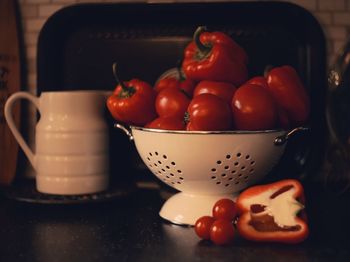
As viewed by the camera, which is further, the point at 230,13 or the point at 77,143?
the point at 230,13

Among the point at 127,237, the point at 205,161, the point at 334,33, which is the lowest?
the point at 127,237

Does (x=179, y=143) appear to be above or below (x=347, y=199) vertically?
above

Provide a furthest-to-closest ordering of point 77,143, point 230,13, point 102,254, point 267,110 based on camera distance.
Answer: point 230,13 → point 77,143 → point 267,110 → point 102,254

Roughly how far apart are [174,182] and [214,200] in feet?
0.24

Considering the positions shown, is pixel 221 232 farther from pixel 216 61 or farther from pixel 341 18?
pixel 341 18

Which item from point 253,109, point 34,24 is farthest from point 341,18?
point 34,24

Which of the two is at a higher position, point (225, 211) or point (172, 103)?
point (172, 103)

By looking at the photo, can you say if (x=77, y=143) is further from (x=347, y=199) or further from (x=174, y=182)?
(x=347, y=199)

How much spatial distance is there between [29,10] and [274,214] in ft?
2.57

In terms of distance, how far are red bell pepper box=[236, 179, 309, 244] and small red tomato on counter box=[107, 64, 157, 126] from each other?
0.25 m

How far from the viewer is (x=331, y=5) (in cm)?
116

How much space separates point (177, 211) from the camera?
0.87 metres

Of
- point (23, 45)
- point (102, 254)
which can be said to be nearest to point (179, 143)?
point (102, 254)

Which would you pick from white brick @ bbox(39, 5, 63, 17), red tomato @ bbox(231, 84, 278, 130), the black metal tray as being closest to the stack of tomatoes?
red tomato @ bbox(231, 84, 278, 130)
